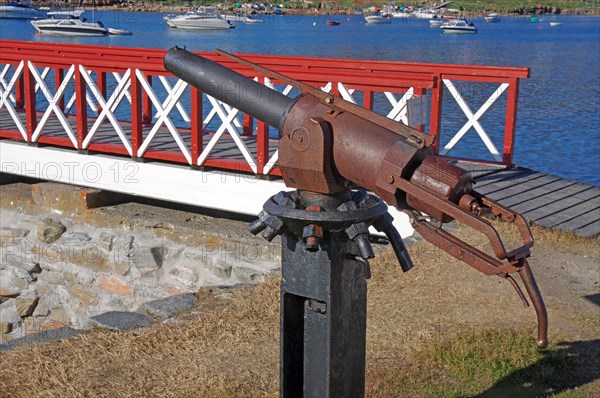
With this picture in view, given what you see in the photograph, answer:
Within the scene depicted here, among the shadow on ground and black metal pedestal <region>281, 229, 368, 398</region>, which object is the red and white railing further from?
black metal pedestal <region>281, 229, 368, 398</region>

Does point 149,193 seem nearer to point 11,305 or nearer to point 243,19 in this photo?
point 11,305

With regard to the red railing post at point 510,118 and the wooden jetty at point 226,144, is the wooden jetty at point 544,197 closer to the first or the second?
the wooden jetty at point 226,144

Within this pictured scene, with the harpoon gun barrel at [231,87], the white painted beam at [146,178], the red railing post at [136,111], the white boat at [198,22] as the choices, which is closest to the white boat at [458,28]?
the white boat at [198,22]

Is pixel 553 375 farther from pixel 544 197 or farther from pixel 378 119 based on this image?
pixel 544 197

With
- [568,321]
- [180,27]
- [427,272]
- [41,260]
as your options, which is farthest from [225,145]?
[180,27]

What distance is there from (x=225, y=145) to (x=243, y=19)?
87.9 metres

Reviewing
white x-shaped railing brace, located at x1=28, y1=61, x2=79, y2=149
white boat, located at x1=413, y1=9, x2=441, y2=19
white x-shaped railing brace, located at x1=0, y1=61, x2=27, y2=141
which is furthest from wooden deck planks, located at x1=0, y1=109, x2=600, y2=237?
white boat, located at x1=413, y1=9, x2=441, y2=19

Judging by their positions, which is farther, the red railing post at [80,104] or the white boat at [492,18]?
the white boat at [492,18]

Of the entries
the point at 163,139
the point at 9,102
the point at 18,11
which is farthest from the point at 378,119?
the point at 18,11

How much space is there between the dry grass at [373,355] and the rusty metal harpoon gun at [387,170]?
2268mm

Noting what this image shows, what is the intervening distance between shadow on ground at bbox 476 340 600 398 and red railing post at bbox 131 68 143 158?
6.13m

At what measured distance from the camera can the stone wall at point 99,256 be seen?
33.3 feet

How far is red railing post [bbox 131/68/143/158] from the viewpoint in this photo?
10773 millimetres

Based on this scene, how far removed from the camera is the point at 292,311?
148 inches
